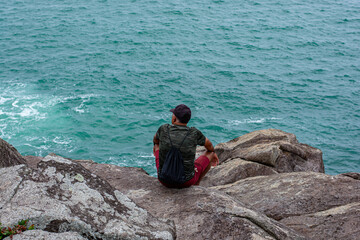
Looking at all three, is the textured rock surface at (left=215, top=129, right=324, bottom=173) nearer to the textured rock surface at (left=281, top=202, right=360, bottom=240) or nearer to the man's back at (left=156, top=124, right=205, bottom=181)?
the textured rock surface at (left=281, top=202, right=360, bottom=240)

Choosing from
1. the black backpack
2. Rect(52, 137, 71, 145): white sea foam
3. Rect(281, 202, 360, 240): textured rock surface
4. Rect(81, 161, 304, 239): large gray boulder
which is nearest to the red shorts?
Rect(81, 161, 304, 239): large gray boulder

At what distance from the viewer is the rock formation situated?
6254 mm

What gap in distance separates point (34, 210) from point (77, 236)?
0.88 m

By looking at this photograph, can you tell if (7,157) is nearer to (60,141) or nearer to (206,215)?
(206,215)

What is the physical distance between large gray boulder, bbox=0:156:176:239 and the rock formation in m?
0.02

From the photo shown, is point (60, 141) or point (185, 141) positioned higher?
point (185, 141)

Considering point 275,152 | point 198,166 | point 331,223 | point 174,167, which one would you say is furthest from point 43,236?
point 275,152

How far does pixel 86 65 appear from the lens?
50.2 metres

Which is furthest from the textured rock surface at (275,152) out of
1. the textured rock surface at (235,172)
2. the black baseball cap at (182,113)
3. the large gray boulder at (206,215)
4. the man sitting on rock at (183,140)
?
the black baseball cap at (182,113)

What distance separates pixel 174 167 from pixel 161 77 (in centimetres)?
3913


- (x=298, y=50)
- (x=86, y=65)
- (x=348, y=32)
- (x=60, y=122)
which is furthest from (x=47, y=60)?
(x=348, y=32)

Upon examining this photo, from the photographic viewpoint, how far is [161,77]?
47719mm

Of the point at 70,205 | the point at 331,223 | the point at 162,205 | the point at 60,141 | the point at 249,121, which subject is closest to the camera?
the point at 70,205

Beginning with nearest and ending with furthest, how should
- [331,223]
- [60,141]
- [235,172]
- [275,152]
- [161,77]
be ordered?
[331,223]
[235,172]
[275,152]
[60,141]
[161,77]
